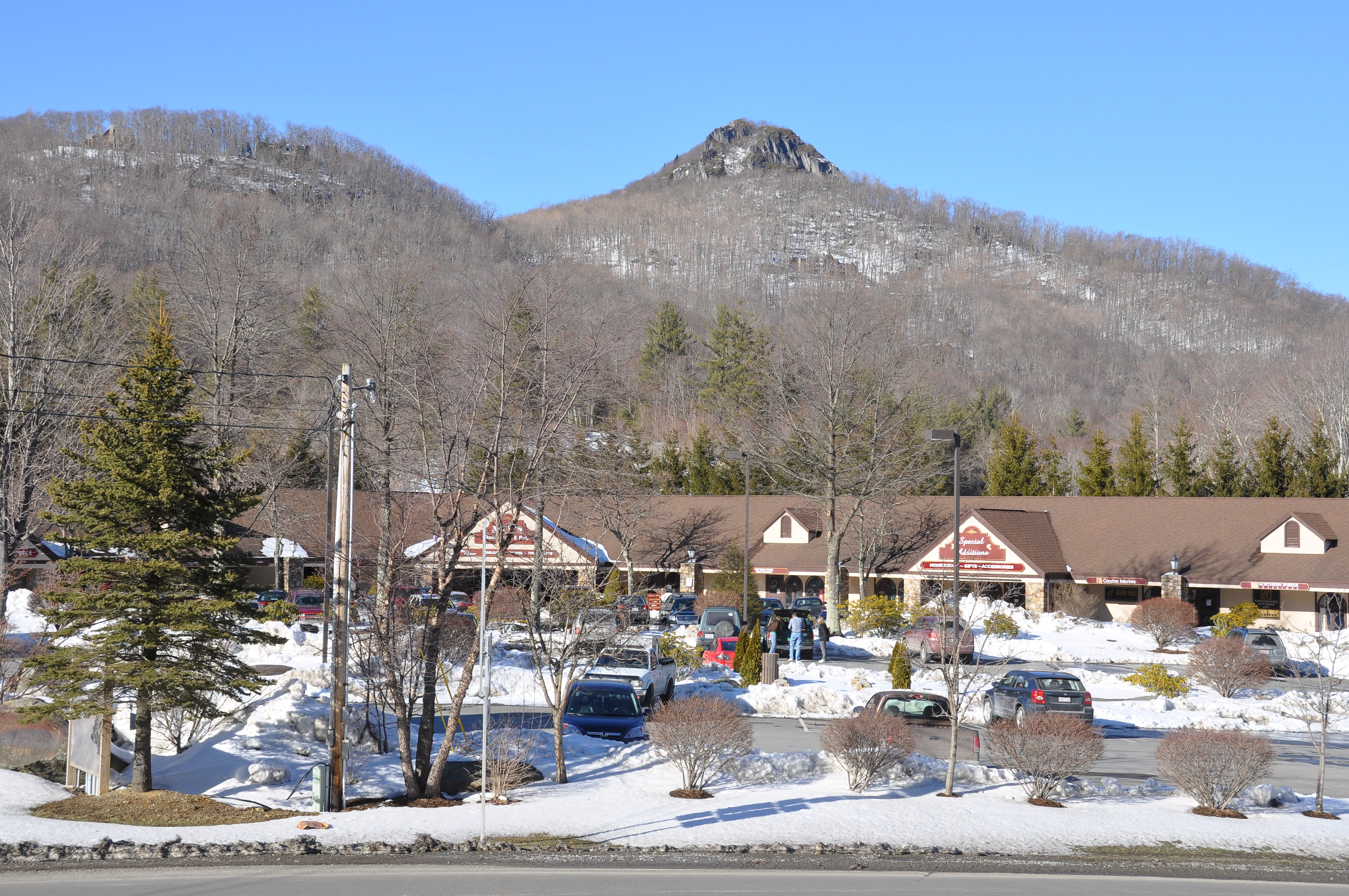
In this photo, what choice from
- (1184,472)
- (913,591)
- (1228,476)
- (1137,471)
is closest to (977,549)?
(913,591)

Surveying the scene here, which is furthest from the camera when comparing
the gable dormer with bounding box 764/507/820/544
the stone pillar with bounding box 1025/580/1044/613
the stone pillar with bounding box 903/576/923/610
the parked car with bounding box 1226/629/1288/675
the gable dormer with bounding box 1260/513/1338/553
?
the gable dormer with bounding box 764/507/820/544

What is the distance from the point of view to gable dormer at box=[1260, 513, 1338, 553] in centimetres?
4328

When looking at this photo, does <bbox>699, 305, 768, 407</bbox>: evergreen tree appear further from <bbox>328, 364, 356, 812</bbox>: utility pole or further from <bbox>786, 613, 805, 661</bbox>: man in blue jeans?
<bbox>328, 364, 356, 812</bbox>: utility pole

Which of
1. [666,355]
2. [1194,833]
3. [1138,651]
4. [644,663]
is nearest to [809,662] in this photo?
[644,663]

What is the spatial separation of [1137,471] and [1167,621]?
24.0m

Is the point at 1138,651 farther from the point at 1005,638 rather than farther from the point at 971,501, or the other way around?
the point at 971,501

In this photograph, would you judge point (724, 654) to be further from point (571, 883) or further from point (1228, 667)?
point (571, 883)

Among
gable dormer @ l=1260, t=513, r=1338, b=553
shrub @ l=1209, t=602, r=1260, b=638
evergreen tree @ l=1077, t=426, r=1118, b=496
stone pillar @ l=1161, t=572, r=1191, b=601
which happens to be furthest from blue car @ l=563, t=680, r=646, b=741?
evergreen tree @ l=1077, t=426, r=1118, b=496

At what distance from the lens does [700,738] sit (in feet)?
52.8

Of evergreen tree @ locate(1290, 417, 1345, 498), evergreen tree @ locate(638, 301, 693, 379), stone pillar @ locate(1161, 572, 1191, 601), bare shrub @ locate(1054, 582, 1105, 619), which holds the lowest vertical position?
bare shrub @ locate(1054, 582, 1105, 619)

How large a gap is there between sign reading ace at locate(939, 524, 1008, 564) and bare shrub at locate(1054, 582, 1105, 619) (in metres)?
2.66

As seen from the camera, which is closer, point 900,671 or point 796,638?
point 900,671

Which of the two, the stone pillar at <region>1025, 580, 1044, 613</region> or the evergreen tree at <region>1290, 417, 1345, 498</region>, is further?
the evergreen tree at <region>1290, 417, 1345, 498</region>

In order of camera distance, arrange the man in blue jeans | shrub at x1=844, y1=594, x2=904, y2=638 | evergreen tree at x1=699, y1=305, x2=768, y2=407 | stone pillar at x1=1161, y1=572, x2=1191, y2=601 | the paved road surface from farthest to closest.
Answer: evergreen tree at x1=699, y1=305, x2=768, y2=407
stone pillar at x1=1161, y1=572, x2=1191, y2=601
shrub at x1=844, y1=594, x2=904, y2=638
the man in blue jeans
the paved road surface
